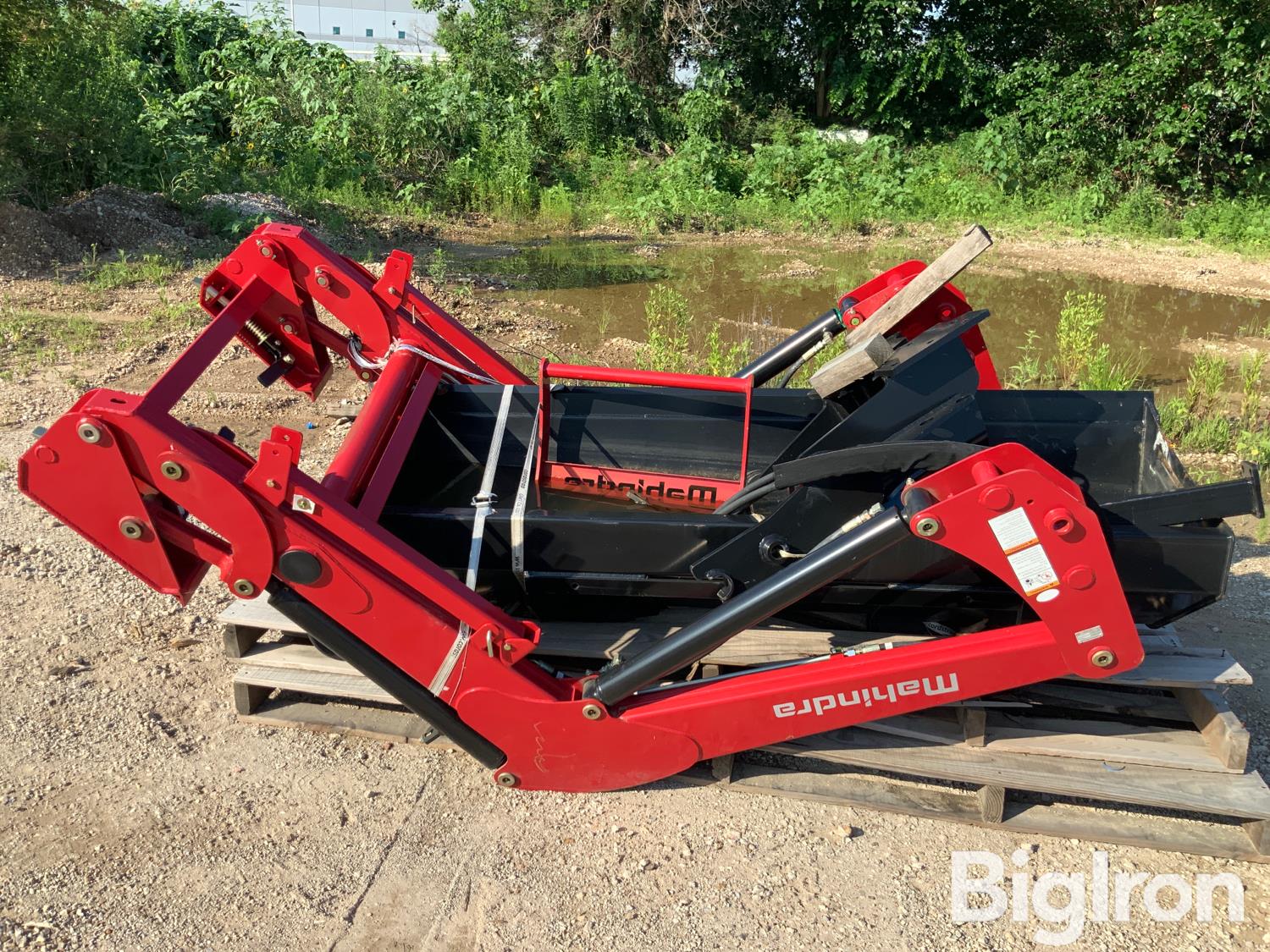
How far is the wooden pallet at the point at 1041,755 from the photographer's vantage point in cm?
301

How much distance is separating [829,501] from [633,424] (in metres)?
1.34

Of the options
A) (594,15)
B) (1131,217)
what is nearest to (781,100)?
(594,15)

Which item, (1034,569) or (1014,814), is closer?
(1034,569)

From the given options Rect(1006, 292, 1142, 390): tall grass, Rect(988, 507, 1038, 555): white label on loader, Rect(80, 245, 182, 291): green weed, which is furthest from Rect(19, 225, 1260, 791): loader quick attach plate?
Rect(80, 245, 182, 291): green weed

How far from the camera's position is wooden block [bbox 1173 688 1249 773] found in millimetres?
2988

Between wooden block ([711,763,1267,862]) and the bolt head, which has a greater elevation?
the bolt head

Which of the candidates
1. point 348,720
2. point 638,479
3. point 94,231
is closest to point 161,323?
point 94,231

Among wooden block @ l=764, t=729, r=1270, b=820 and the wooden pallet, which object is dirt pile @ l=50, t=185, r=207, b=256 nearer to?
the wooden pallet

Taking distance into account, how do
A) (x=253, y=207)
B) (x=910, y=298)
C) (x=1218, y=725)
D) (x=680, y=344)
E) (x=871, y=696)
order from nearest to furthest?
(x=871, y=696)
(x=1218, y=725)
(x=910, y=298)
(x=680, y=344)
(x=253, y=207)

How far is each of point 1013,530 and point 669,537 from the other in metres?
1.03

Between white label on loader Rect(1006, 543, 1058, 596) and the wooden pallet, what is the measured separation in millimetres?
711

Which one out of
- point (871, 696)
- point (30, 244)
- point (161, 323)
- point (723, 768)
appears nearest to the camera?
point (871, 696)

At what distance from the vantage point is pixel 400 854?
301 centimetres

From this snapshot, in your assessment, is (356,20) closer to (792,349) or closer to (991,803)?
(792,349)
